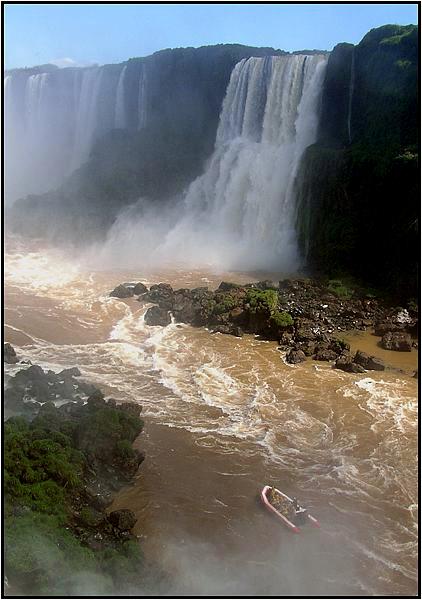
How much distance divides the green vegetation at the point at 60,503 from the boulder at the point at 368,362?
328 inches

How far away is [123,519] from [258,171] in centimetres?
2389

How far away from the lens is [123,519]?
29.4 feet

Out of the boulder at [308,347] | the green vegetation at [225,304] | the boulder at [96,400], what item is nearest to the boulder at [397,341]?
the boulder at [308,347]

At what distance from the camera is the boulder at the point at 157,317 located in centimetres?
1994

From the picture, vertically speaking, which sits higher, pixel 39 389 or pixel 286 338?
pixel 286 338

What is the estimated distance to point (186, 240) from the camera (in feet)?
104

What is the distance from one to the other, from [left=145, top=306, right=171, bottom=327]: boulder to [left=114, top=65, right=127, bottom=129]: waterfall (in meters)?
30.5

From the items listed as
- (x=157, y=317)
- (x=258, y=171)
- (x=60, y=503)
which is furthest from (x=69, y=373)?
(x=258, y=171)

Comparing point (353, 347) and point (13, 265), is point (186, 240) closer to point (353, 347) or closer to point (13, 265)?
point (13, 265)

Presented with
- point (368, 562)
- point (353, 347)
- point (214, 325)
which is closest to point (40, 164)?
point (214, 325)

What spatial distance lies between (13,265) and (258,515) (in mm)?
22635

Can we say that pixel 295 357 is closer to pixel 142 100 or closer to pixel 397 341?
pixel 397 341

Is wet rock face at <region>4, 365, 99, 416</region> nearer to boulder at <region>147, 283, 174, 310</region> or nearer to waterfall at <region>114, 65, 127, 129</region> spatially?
boulder at <region>147, 283, 174, 310</region>

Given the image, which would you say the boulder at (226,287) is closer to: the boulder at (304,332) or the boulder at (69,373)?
the boulder at (304,332)
